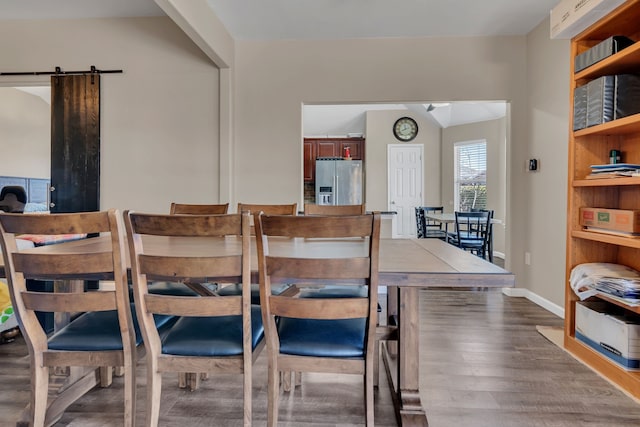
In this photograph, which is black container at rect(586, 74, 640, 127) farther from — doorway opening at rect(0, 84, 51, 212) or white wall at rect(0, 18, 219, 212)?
doorway opening at rect(0, 84, 51, 212)

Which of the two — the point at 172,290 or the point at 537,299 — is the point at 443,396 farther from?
the point at 537,299

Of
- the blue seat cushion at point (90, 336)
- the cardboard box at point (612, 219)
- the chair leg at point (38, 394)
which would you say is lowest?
the chair leg at point (38, 394)

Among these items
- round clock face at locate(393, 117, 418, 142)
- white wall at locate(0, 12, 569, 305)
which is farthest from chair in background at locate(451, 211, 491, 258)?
round clock face at locate(393, 117, 418, 142)

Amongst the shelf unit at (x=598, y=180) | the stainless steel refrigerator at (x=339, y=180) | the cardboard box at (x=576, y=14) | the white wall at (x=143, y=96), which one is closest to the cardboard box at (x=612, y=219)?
the shelf unit at (x=598, y=180)

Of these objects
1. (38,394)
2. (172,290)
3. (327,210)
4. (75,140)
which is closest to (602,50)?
(327,210)

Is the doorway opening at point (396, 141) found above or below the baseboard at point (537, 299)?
above

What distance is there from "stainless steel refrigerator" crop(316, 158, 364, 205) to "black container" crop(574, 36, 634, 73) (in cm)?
539

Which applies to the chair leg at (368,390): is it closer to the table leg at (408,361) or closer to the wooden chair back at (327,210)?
the table leg at (408,361)

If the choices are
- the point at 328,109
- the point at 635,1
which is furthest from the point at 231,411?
the point at 328,109

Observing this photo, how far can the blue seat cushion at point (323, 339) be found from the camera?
53.1 inches

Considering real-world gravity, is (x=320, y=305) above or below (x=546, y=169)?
below

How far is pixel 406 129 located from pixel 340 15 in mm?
4316

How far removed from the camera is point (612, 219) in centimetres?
207

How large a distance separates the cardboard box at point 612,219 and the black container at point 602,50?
91cm
